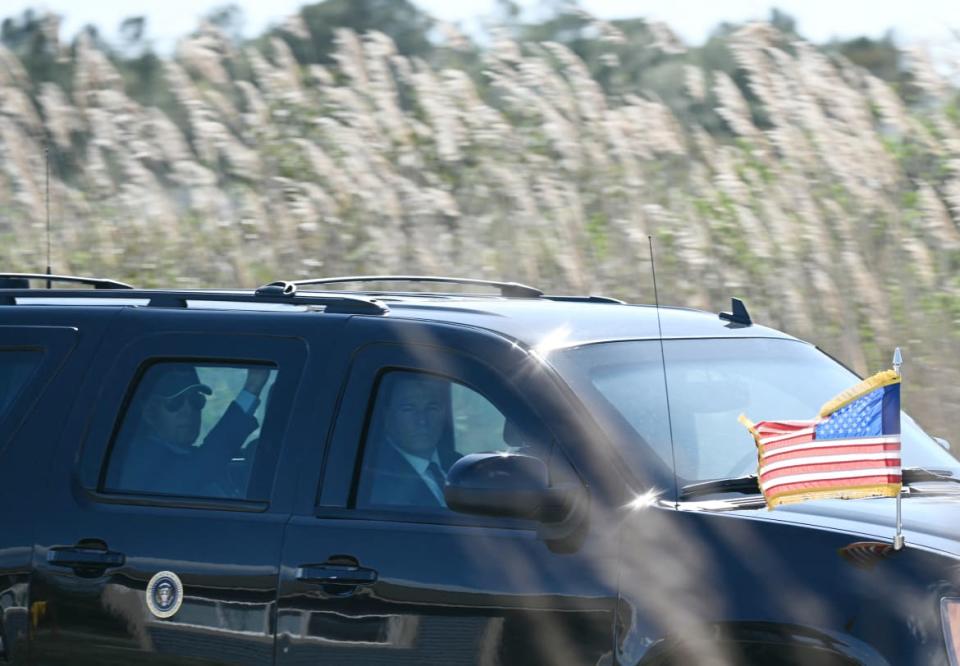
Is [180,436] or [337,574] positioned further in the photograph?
[180,436]

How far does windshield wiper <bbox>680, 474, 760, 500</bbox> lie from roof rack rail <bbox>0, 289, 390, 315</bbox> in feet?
3.24

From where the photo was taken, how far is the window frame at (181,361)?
403 centimetres

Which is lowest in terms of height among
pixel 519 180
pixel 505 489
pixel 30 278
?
pixel 505 489

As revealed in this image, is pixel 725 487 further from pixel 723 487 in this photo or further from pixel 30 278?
pixel 30 278

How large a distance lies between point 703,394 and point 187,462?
4.57 feet

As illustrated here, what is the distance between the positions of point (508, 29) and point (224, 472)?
7.18m

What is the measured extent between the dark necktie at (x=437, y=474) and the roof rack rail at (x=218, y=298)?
18.3 inches

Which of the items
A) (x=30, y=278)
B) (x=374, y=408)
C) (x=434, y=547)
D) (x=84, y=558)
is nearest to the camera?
(x=434, y=547)

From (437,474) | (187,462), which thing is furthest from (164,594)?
(437,474)

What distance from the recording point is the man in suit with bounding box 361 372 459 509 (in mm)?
3895

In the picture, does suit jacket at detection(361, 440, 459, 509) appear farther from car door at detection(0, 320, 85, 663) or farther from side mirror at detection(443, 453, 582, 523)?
car door at detection(0, 320, 85, 663)

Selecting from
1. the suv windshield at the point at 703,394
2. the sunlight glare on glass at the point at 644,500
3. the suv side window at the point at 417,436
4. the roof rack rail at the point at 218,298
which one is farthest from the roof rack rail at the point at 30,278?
the sunlight glare on glass at the point at 644,500

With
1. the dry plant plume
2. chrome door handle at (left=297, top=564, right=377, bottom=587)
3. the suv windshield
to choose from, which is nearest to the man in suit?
chrome door handle at (left=297, top=564, right=377, bottom=587)

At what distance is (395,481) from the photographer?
390 cm
